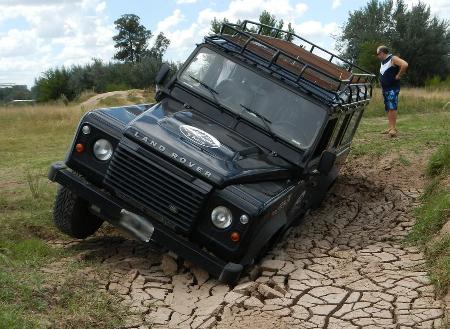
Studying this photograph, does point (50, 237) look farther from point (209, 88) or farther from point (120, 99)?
point (120, 99)

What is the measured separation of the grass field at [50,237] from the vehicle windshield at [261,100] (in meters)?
1.59

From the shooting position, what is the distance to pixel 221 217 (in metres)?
4.67

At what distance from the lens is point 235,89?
5820mm

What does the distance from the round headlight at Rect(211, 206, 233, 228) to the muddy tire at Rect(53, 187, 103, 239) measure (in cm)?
139

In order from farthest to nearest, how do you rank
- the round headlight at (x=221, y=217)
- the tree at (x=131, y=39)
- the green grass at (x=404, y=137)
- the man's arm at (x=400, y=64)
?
the tree at (x=131, y=39) → the man's arm at (x=400, y=64) → the green grass at (x=404, y=137) → the round headlight at (x=221, y=217)

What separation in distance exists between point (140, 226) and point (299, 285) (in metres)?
1.36

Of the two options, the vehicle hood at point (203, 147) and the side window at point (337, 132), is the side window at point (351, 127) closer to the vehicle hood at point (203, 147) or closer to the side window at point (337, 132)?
the side window at point (337, 132)

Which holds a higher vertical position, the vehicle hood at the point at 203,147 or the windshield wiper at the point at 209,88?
the windshield wiper at the point at 209,88

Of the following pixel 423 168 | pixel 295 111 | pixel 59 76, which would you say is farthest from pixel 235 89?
pixel 59 76

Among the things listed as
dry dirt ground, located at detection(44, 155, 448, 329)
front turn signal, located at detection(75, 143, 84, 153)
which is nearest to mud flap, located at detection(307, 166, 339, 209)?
dry dirt ground, located at detection(44, 155, 448, 329)

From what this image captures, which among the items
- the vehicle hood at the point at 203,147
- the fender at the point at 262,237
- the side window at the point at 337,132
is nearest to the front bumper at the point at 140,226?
the fender at the point at 262,237

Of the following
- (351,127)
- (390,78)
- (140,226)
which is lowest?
(140,226)

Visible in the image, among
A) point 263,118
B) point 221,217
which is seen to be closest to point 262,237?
point 221,217

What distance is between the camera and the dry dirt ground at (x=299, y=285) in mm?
4340
